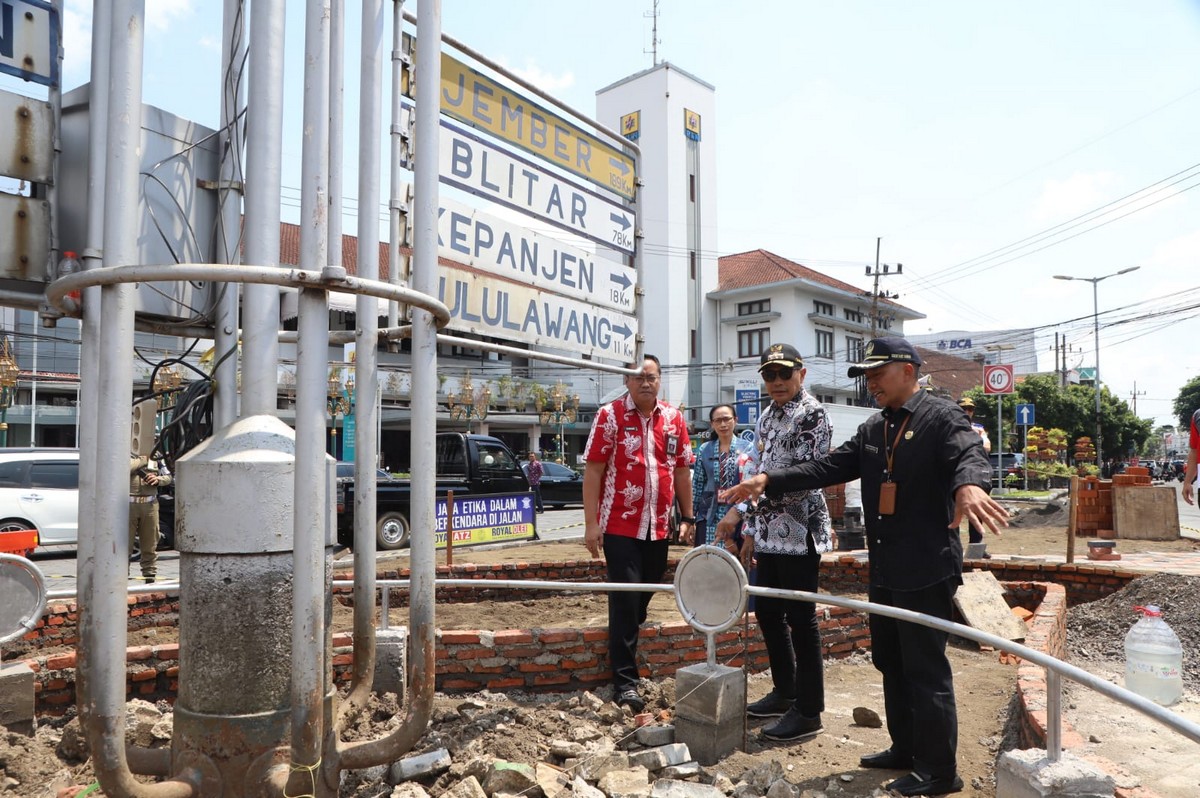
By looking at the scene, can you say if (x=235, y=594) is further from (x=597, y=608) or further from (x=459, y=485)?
(x=459, y=485)

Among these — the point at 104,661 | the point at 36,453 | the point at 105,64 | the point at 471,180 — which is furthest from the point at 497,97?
the point at 36,453

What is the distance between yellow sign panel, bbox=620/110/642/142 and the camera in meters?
41.7

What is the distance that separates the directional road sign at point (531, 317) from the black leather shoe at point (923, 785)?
2.35 metres

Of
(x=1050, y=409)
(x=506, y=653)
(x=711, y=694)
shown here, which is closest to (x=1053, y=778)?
(x=711, y=694)

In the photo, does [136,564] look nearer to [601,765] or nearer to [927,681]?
[601,765]

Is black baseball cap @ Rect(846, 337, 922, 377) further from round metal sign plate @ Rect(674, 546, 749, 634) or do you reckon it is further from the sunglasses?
round metal sign plate @ Rect(674, 546, 749, 634)

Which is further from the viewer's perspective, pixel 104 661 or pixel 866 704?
pixel 866 704

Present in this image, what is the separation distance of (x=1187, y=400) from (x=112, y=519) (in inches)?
3472

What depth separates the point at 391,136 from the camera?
3.10 meters

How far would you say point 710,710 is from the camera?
11.0 feet

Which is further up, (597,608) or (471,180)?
(471,180)

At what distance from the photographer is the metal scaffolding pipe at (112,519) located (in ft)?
6.26

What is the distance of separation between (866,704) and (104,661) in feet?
12.3

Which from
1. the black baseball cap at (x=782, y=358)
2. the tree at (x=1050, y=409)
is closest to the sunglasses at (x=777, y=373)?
the black baseball cap at (x=782, y=358)
